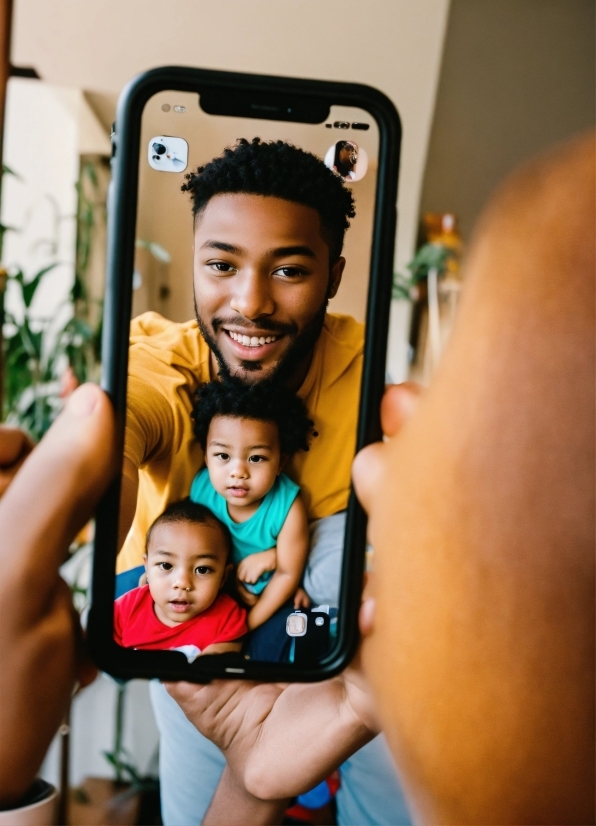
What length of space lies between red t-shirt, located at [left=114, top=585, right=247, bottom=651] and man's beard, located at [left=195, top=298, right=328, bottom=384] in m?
0.10

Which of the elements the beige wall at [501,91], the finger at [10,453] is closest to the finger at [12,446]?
the finger at [10,453]

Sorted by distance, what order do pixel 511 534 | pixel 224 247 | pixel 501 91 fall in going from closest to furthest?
pixel 511 534
pixel 224 247
pixel 501 91

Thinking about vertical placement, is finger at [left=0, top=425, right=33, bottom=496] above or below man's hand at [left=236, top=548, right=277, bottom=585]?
above

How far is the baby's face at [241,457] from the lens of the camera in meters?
0.27

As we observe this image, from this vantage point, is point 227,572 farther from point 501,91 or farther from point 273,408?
point 501,91

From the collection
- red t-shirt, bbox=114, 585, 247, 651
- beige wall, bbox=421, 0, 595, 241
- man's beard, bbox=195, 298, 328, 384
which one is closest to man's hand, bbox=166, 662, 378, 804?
red t-shirt, bbox=114, 585, 247, 651

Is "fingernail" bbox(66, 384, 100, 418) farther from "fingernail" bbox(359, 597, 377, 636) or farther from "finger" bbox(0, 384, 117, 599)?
"fingernail" bbox(359, 597, 377, 636)

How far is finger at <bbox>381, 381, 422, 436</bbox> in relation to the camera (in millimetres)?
254

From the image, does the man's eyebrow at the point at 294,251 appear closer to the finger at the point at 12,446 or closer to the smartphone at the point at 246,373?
the smartphone at the point at 246,373

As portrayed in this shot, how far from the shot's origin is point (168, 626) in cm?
28

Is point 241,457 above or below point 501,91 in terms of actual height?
below

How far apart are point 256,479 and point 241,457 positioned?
1 centimetres

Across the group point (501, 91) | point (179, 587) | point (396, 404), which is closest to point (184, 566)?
point (179, 587)

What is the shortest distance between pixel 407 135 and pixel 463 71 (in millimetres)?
88
